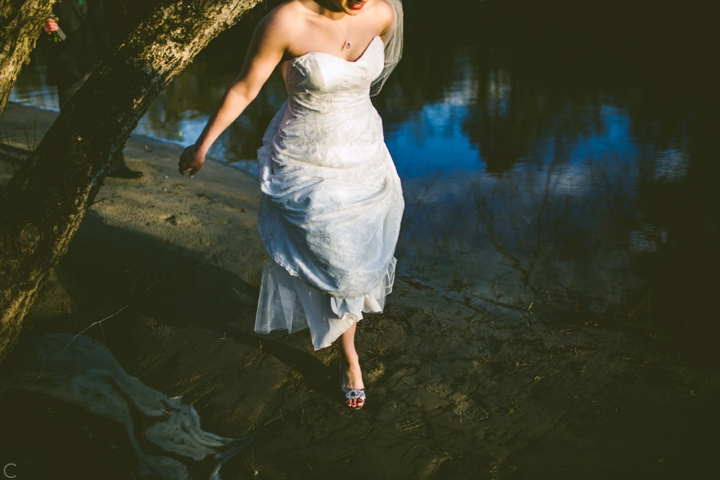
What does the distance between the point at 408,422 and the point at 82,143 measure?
2061 mm

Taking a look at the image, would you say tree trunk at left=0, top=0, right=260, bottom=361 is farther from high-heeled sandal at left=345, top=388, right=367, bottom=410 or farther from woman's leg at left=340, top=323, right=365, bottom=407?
high-heeled sandal at left=345, top=388, right=367, bottom=410

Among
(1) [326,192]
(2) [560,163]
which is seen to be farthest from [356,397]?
(2) [560,163]

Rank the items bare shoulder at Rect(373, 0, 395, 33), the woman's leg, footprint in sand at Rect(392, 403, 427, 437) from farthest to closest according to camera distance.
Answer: the woman's leg < bare shoulder at Rect(373, 0, 395, 33) < footprint in sand at Rect(392, 403, 427, 437)

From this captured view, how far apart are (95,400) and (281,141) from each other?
5.39 feet

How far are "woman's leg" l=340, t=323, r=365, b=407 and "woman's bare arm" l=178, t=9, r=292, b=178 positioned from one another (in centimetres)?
110

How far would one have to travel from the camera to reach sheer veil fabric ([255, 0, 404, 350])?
2621 millimetres

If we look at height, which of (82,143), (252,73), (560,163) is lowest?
(560,163)

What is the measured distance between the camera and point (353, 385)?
113 inches

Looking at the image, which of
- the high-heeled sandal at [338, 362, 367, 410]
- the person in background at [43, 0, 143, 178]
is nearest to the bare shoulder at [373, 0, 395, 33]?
the high-heeled sandal at [338, 362, 367, 410]

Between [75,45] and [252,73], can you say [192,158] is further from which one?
[75,45]

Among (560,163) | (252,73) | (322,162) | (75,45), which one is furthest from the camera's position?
(560,163)

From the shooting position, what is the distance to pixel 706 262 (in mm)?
4059

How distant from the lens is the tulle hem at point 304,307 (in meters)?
2.77

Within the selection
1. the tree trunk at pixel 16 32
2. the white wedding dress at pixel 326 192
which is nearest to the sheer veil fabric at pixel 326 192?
the white wedding dress at pixel 326 192
